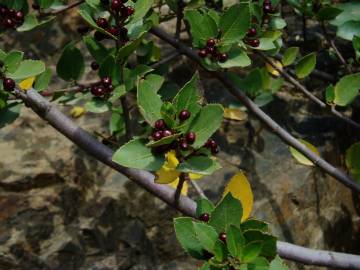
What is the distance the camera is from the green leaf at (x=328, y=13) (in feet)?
5.76

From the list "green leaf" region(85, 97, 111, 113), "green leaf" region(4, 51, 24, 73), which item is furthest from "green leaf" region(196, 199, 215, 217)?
"green leaf" region(4, 51, 24, 73)

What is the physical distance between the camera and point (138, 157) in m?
1.14

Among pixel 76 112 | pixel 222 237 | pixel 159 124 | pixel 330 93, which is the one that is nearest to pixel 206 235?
pixel 222 237

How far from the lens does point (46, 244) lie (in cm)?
180

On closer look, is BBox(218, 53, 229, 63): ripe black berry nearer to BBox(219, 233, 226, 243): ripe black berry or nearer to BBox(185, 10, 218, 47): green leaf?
BBox(185, 10, 218, 47): green leaf

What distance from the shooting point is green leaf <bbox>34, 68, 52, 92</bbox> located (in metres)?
1.54

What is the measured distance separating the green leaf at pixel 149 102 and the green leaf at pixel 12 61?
372 millimetres

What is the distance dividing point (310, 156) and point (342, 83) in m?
0.26

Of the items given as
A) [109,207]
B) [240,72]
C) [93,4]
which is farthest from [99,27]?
[240,72]

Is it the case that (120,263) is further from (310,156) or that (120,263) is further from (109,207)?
(310,156)

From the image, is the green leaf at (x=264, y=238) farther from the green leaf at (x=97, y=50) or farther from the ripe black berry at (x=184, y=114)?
the green leaf at (x=97, y=50)

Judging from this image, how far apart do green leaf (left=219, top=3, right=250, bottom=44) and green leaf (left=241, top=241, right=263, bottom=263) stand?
613mm

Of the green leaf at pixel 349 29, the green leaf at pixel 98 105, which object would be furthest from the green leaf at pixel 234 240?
the green leaf at pixel 349 29

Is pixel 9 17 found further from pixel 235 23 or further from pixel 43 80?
pixel 235 23
